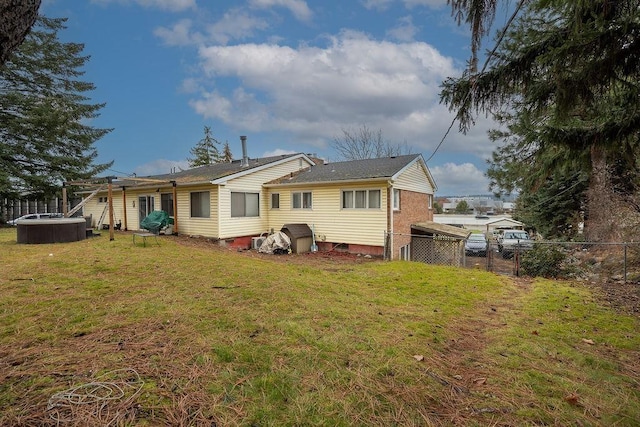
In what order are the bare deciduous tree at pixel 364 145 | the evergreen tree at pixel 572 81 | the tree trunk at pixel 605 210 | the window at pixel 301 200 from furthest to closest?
the bare deciduous tree at pixel 364 145
the window at pixel 301 200
the tree trunk at pixel 605 210
the evergreen tree at pixel 572 81

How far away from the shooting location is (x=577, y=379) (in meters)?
2.86

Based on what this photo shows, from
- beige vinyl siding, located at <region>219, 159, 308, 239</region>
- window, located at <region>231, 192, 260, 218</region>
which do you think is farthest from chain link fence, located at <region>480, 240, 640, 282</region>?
window, located at <region>231, 192, 260, 218</region>

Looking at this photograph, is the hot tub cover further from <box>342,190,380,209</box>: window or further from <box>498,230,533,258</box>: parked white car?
<box>498,230,533,258</box>: parked white car

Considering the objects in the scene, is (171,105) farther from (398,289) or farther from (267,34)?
(398,289)

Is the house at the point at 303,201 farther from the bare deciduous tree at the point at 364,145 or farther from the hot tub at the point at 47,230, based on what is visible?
the bare deciduous tree at the point at 364,145

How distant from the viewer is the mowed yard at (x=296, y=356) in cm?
224

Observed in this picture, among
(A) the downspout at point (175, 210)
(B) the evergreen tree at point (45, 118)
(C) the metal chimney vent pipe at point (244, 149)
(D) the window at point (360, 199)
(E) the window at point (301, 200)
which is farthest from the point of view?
(B) the evergreen tree at point (45, 118)

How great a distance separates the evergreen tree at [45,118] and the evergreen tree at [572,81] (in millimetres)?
21512

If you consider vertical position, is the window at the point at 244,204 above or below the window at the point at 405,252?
above

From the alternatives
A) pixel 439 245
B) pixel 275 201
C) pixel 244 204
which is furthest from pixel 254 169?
pixel 439 245

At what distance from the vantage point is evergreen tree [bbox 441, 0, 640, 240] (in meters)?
3.55

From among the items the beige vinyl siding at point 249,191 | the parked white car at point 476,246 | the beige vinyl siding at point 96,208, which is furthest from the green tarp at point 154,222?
the parked white car at point 476,246

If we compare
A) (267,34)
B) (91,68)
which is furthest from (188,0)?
(91,68)

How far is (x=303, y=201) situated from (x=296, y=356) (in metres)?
11.9
